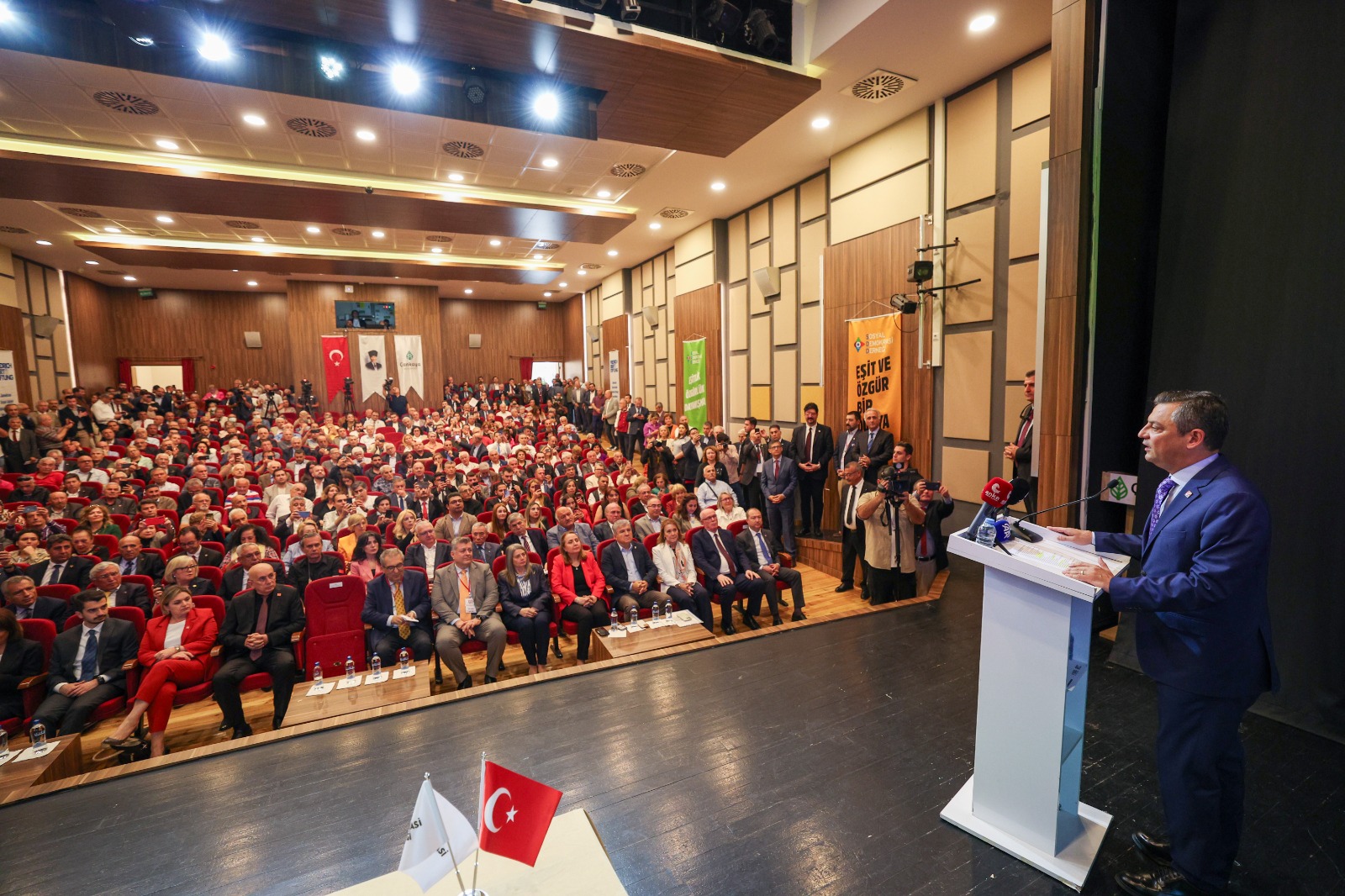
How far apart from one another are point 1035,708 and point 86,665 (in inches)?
192

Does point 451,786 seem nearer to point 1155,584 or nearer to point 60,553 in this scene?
point 1155,584

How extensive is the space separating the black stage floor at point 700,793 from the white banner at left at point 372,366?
12.8 metres

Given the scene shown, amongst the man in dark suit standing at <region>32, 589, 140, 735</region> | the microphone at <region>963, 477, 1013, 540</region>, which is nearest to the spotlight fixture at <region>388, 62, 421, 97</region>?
the man in dark suit standing at <region>32, 589, 140, 735</region>

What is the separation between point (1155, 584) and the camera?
5.28 feet

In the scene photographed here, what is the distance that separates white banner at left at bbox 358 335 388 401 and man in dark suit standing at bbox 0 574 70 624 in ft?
35.4

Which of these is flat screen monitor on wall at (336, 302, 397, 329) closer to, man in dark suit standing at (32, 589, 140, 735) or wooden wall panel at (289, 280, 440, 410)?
wooden wall panel at (289, 280, 440, 410)

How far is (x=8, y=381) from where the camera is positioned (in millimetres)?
9836

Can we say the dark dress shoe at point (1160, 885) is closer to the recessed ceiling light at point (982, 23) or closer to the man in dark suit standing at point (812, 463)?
the man in dark suit standing at point (812, 463)

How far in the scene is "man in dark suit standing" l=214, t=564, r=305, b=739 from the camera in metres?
3.45

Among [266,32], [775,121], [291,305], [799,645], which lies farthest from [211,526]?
[291,305]

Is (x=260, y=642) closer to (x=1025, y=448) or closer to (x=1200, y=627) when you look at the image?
(x=1200, y=627)

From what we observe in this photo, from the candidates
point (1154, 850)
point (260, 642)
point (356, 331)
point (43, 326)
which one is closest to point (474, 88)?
point (260, 642)

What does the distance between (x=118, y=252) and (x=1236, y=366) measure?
48.8 feet

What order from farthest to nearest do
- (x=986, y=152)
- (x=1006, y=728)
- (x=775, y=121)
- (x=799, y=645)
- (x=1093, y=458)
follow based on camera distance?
(x=775, y=121) < (x=986, y=152) < (x=799, y=645) < (x=1093, y=458) < (x=1006, y=728)
